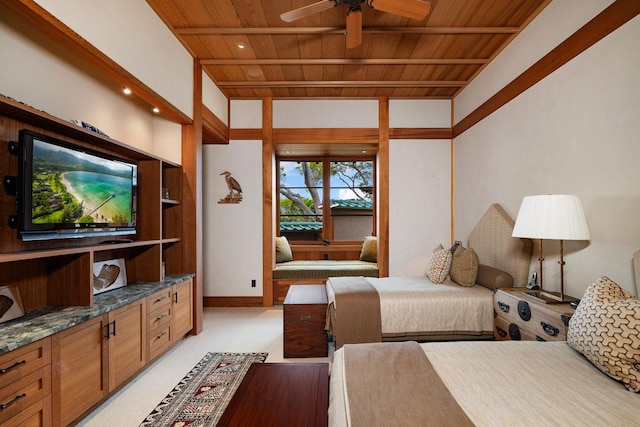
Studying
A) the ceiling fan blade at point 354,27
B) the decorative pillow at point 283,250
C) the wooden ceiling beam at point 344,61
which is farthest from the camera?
the decorative pillow at point 283,250

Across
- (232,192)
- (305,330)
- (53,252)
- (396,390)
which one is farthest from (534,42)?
(53,252)

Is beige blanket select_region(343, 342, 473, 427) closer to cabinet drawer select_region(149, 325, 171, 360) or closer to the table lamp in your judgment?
the table lamp

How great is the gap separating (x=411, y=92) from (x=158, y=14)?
3.10 m

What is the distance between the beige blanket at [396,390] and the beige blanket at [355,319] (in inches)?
44.3

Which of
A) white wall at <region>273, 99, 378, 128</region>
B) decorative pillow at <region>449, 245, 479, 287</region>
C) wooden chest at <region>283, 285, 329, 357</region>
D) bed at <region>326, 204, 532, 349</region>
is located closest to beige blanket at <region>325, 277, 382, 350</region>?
bed at <region>326, 204, 532, 349</region>

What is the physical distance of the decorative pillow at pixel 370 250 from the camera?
486 centimetres

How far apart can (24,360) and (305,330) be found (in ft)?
6.10

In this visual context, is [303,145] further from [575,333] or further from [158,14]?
[575,333]

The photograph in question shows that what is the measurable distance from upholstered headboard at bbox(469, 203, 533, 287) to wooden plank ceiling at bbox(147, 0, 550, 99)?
1689mm

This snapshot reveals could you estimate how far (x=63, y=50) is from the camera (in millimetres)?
2225

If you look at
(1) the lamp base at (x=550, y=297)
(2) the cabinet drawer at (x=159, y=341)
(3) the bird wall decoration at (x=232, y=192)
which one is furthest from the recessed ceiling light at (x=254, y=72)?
(1) the lamp base at (x=550, y=297)

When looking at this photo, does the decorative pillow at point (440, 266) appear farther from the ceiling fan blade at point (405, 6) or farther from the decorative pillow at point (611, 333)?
the ceiling fan blade at point (405, 6)

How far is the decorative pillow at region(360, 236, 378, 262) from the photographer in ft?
15.9

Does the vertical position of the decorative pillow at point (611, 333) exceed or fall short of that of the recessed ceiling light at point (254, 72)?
it falls short
